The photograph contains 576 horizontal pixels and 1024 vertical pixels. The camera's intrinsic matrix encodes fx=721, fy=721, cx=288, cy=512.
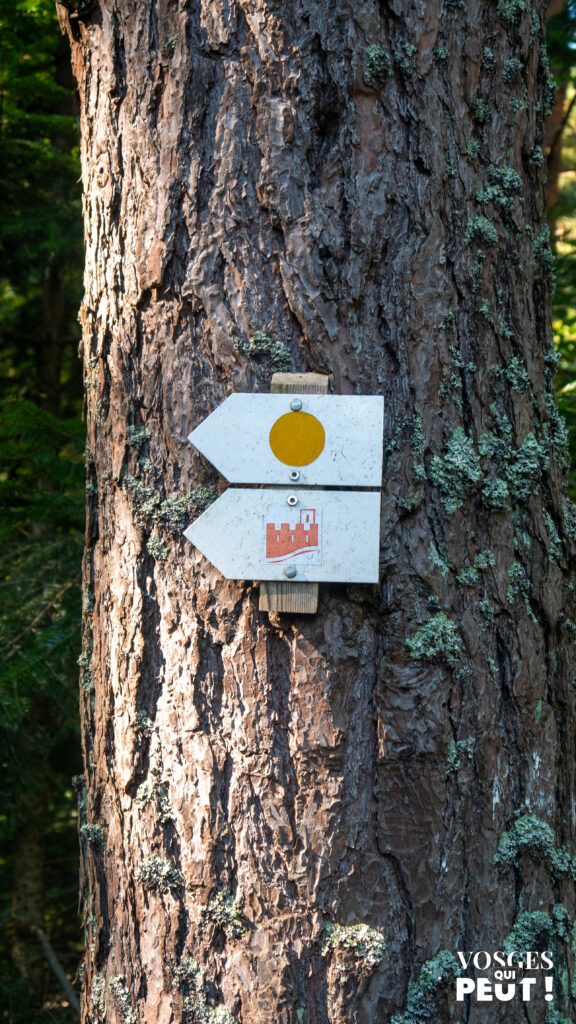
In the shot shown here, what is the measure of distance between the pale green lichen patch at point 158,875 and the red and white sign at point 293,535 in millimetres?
592

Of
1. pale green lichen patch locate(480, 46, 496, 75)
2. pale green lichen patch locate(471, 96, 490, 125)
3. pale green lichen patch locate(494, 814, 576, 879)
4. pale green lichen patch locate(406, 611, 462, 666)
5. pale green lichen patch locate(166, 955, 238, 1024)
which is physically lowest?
pale green lichen patch locate(166, 955, 238, 1024)

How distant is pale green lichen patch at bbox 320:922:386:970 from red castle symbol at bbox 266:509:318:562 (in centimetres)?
64

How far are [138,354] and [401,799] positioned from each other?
0.96m

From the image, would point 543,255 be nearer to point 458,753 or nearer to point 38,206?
point 458,753

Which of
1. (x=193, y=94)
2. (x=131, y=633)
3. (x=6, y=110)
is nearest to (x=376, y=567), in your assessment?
(x=131, y=633)

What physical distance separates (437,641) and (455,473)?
0.31m

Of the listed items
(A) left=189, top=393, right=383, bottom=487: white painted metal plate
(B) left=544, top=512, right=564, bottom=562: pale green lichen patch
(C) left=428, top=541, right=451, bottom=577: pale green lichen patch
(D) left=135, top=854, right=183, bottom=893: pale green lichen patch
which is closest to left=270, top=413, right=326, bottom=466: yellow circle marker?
(A) left=189, top=393, right=383, bottom=487: white painted metal plate

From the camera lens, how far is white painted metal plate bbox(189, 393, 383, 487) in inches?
51.5

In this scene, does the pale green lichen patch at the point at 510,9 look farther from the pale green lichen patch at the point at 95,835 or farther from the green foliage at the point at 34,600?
the green foliage at the point at 34,600

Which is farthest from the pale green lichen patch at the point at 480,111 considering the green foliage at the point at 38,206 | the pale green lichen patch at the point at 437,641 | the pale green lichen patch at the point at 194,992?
the green foliage at the point at 38,206

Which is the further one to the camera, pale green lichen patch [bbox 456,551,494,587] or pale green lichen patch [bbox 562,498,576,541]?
pale green lichen patch [bbox 562,498,576,541]

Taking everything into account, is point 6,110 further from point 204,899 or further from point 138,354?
point 204,899

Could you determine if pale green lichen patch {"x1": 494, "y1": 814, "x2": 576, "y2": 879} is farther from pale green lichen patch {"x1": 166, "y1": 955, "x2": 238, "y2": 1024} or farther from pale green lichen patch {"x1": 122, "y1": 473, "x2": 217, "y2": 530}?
pale green lichen patch {"x1": 122, "y1": 473, "x2": 217, "y2": 530}

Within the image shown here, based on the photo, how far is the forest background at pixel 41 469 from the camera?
11.2 ft
